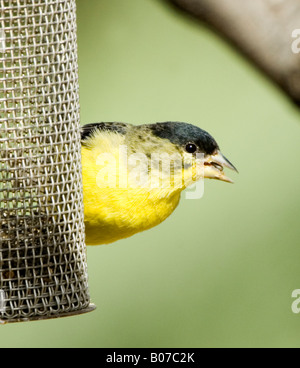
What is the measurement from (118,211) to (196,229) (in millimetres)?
2840

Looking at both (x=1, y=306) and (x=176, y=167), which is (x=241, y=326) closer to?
(x=176, y=167)

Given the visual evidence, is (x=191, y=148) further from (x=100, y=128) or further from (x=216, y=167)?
(x=100, y=128)

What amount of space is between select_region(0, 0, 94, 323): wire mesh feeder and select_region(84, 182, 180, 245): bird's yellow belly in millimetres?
262

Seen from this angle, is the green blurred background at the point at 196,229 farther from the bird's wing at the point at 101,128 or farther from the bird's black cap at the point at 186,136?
the bird's black cap at the point at 186,136

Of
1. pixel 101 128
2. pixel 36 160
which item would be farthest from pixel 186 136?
pixel 36 160

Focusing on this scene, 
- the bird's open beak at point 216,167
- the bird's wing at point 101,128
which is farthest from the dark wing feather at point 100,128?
the bird's open beak at point 216,167

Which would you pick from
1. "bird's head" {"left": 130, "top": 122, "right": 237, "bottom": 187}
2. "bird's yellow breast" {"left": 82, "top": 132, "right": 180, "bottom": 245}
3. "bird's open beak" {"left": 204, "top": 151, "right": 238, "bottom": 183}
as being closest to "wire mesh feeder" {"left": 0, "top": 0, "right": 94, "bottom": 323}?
"bird's yellow breast" {"left": 82, "top": 132, "right": 180, "bottom": 245}

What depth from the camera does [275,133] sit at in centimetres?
716

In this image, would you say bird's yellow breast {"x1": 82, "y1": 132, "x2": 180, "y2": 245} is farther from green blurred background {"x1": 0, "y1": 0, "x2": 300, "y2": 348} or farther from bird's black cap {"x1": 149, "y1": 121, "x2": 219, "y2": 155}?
green blurred background {"x1": 0, "y1": 0, "x2": 300, "y2": 348}

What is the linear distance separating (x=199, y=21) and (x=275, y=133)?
334 cm

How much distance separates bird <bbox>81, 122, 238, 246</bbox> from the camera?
13.8ft

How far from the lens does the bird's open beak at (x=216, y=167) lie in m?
4.41

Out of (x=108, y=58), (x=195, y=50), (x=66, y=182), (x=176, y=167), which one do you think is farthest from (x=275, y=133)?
(x=66, y=182)

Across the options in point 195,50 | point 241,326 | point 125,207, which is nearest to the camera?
point 125,207
